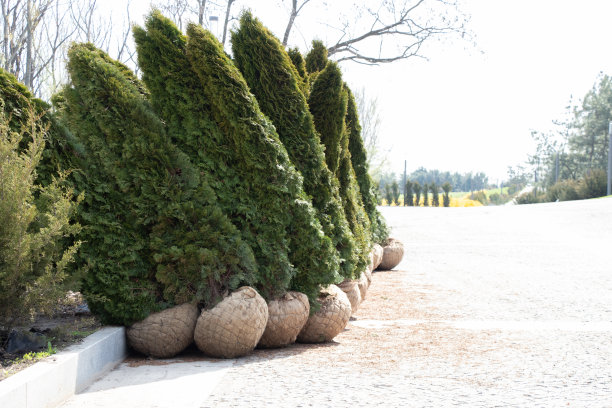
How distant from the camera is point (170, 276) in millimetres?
4945

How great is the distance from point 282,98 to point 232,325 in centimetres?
258

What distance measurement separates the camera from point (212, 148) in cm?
538

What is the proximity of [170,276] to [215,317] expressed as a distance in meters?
0.54

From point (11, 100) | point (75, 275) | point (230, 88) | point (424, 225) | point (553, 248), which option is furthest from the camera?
point (424, 225)

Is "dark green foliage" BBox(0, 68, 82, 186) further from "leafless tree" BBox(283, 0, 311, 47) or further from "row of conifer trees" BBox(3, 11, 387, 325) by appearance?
"leafless tree" BBox(283, 0, 311, 47)

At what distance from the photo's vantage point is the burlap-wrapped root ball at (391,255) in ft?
39.8

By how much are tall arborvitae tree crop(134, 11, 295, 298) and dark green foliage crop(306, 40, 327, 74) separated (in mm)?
4602

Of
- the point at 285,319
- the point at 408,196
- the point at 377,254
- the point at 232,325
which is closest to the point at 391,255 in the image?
the point at 377,254

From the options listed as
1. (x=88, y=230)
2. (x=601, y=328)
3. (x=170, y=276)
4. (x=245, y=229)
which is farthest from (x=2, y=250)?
(x=601, y=328)

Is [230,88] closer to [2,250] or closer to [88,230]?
[88,230]

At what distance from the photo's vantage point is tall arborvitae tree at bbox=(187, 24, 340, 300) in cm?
533

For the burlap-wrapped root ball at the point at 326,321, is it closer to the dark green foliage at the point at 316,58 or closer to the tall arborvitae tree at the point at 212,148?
the tall arborvitae tree at the point at 212,148

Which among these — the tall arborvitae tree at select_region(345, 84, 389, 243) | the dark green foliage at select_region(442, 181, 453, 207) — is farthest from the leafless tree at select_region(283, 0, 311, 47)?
the dark green foliage at select_region(442, 181, 453, 207)

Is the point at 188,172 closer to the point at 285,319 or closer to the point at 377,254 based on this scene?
the point at 285,319
